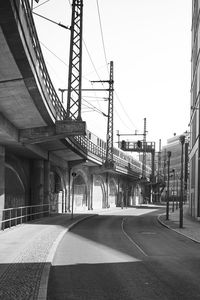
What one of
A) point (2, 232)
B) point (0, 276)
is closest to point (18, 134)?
point (2, 232)

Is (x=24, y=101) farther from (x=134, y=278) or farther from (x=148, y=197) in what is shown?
(x=148, y=197)

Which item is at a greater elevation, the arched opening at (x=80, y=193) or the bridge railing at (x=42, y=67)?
the bridge railing at (x=42, y=67)

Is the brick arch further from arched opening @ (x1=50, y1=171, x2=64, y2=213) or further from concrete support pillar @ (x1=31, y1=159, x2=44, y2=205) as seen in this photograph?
concrete support pillar @ (x1=31, y1=159, x2=44, y2=205)

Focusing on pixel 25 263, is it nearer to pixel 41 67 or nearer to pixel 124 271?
pixel 124 271

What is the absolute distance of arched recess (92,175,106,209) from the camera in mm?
66188

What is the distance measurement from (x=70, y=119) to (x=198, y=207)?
1908 centimetres

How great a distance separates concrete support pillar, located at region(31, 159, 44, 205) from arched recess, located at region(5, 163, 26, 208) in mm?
1221

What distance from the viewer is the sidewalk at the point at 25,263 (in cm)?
990

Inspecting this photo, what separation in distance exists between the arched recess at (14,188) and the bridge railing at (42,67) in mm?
7228

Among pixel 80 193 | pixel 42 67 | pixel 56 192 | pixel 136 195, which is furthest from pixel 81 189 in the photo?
pixel 136 195

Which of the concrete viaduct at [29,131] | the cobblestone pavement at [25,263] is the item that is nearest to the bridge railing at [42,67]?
the concrete viaduct at [29,131]

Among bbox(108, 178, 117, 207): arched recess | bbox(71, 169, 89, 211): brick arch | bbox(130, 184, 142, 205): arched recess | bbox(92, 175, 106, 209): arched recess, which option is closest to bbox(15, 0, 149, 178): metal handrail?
bbox(71, 169, 89, 211): brick arch

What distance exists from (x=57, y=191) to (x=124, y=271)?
117ft

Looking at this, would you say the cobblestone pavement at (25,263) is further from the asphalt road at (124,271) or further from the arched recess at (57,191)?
the arched recess at (57,191)
